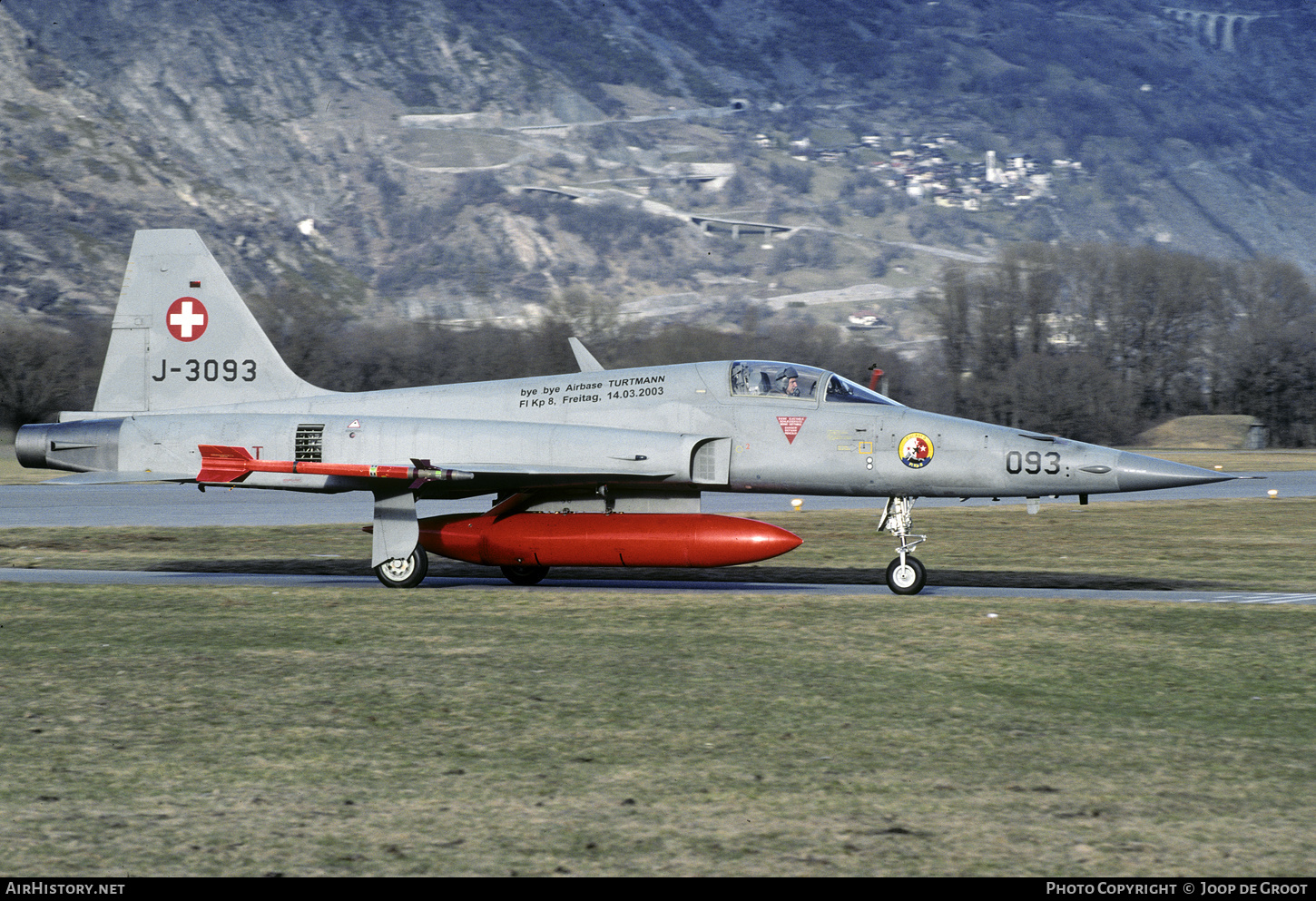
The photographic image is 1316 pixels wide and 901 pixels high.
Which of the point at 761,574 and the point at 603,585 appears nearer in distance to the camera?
the point at 603,585

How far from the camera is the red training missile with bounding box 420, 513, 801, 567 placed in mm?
17188

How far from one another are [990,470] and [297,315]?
8263 centimetres

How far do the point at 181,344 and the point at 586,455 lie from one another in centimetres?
645

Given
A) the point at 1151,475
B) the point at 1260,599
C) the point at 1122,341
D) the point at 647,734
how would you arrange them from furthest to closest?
the point at 1122,341 < the point at 1260,599 < the point at 1151,475 < the point at 647,734

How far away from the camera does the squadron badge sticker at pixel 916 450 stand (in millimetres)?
17031

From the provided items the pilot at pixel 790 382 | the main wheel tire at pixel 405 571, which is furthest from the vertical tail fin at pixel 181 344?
the pilot at pixel 790 382

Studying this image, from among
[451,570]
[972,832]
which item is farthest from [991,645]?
[451,570]

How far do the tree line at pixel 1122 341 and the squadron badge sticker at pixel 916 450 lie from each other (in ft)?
266

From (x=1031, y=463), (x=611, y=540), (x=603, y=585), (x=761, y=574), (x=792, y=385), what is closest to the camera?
(x=1031, y=463)

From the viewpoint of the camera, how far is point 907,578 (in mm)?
17047

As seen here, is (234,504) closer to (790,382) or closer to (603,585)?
(603,585)

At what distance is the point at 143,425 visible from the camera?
18125 mm

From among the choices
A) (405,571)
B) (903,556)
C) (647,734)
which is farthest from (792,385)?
(647,734)
